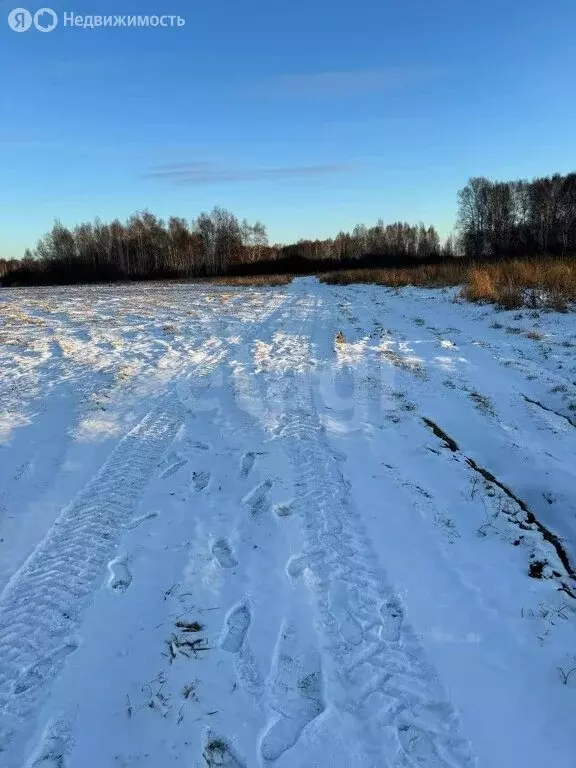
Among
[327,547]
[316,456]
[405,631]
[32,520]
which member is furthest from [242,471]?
[405,631]

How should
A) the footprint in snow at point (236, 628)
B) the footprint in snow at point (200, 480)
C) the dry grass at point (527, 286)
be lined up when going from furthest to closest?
the dry grass at point (527, 286), the footprint in snow at point (200, 480), the footprint in snow at point (236, 628)

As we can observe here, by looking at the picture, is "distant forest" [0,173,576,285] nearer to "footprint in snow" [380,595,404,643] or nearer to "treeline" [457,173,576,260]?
"treeline" [457,173,576,260]

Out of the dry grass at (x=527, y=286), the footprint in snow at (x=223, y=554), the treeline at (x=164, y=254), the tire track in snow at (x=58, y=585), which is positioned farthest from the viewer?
the treeline at (x=164, y=254)

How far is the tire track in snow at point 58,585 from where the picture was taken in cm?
248

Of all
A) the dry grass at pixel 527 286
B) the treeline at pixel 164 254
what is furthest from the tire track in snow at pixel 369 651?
the treeline at pixel 164 254

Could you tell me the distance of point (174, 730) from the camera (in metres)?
2.28

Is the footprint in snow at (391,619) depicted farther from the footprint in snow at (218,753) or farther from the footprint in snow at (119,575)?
the footprint in snow at (119,575)

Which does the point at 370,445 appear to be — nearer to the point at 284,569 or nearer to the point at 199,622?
the point at 284,569

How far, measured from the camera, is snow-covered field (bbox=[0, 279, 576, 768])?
90.0 inches

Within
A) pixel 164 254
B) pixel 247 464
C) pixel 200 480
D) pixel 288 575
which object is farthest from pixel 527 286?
pixel 164 254

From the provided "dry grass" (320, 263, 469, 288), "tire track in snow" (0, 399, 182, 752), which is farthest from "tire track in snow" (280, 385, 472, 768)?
"dry grass" (320, 263, 469, 288)

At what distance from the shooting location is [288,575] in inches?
131

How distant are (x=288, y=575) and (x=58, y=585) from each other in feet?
5.10

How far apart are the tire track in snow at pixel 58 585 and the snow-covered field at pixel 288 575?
0.01 m
